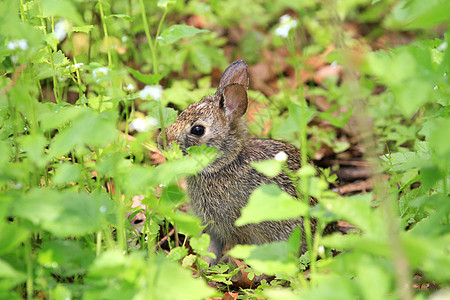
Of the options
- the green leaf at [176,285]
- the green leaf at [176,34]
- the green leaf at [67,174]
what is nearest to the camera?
the green leaf at [176,285]

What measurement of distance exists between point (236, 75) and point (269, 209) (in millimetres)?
2339

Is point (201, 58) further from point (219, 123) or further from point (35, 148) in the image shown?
point (35, 148)

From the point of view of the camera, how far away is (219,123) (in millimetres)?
4121

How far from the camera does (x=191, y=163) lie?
2.39 metres

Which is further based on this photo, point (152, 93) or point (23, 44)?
point (152, 93)

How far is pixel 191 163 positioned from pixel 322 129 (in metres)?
3.34

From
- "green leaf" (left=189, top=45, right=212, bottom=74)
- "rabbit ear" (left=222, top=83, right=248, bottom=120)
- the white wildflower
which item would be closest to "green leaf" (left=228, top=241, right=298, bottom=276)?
the white wildflower

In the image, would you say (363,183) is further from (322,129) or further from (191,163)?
(191,163)

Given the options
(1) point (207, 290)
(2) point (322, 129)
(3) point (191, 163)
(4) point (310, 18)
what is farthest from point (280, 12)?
(1) point (207, 290)

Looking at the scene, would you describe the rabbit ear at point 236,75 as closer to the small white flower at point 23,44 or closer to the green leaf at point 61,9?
the small white flower at point 23,44

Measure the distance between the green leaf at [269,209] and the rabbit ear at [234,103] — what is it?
200cm

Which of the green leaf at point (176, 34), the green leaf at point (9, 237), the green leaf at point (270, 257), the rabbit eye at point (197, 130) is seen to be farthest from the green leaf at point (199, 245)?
the rabbit eye at point (197, 130)

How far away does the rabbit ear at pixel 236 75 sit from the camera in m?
4.34

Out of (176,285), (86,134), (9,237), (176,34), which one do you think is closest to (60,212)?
(9,237)
